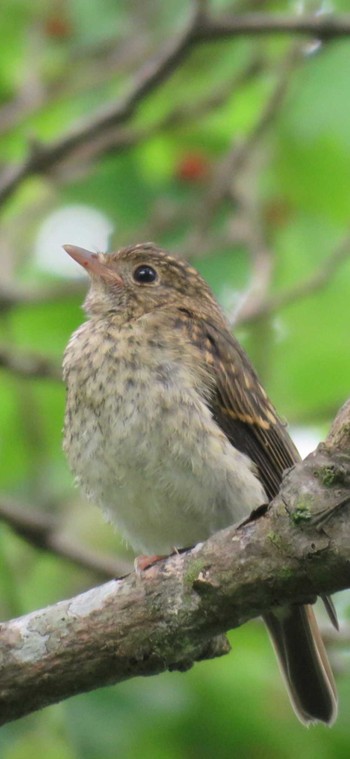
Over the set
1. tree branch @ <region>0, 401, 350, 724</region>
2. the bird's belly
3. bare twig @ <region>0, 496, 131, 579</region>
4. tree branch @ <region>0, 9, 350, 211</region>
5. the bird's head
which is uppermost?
tree branch @ <region>0, 9, 350, 211</region>

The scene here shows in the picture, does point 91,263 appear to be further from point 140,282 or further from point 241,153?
point 241,153

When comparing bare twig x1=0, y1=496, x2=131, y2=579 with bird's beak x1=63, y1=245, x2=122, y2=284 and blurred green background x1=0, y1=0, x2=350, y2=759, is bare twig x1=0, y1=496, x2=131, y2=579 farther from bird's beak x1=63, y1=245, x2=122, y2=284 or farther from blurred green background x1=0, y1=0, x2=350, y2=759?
bird's beak x1=63, y1=245, x2=122, y2=284

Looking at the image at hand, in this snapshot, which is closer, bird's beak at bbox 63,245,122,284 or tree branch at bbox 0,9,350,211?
tree branch at bbox 0,9,350,211

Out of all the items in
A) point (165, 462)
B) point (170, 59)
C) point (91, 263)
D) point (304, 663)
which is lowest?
point (304, 663)

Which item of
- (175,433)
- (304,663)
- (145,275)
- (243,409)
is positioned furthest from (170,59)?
(304,663)

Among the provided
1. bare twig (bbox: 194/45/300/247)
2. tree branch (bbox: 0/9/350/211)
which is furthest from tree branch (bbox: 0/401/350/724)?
A: bare twig (bbox: 194/45/300/247)

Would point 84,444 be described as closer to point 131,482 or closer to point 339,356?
point 131,482
